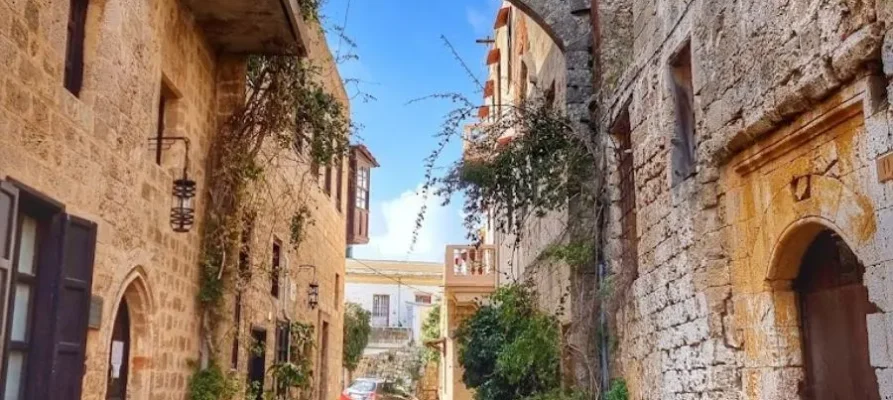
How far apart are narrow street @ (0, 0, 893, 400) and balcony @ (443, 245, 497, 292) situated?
7.06 m

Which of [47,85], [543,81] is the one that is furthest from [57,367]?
[543,81]

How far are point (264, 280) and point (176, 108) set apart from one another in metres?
3.54

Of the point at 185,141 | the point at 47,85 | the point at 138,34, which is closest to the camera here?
the point at 47,85

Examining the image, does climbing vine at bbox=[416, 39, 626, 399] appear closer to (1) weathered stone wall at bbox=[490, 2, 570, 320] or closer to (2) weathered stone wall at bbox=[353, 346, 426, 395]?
(1) weathered stone wall at bbox=[490, 2, 570, 320]

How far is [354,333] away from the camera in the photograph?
86.2 ft

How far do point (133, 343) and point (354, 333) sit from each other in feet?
65.7

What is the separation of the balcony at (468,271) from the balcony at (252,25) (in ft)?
37.0

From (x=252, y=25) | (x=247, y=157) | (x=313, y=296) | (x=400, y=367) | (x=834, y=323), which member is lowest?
(x=400, y=367)

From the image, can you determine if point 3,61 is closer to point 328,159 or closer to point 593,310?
point 328,159

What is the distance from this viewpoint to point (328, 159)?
29.0ft

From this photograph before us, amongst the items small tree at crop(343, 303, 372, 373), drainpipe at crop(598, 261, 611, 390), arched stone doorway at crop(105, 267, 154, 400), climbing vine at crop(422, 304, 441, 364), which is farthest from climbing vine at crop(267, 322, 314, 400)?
climbing vine at crop(422, 304, 441, 364)

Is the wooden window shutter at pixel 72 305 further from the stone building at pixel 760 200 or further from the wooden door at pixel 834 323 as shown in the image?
the wooden door at pixel 834 323

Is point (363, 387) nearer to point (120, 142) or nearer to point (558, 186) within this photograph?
point (558, 186)

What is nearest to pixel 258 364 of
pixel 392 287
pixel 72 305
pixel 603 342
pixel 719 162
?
pixel 603 342
